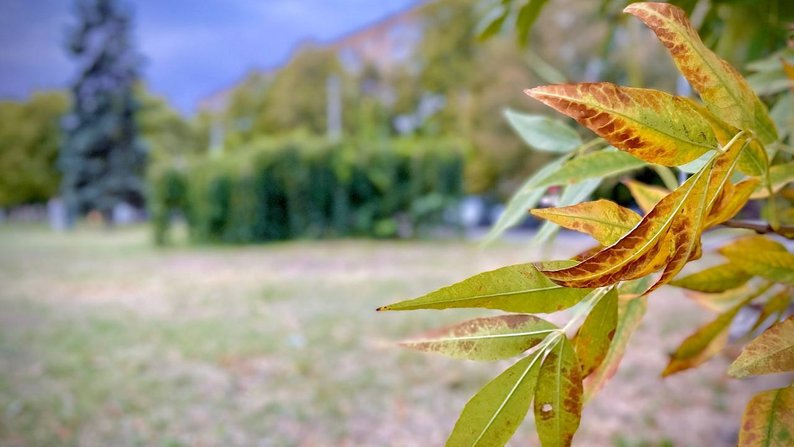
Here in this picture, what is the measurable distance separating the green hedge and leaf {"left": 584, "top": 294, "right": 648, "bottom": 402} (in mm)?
10076

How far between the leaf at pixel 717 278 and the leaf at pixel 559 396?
0.61 feet

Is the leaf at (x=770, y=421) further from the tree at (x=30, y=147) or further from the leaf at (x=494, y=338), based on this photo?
the tree at (x=30, y=147)

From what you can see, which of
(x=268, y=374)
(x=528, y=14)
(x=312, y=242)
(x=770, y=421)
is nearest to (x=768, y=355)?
(x=770, y=421)

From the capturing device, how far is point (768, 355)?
29cm

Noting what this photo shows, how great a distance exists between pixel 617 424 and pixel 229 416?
5.28 ft

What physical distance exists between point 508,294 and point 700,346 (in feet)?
1.00

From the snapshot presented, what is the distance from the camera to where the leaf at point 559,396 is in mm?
311

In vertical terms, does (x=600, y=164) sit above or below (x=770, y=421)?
above

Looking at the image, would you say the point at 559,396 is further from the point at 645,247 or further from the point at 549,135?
the point at 549,135

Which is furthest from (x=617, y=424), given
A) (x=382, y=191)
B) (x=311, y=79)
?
(x=311, y=79)

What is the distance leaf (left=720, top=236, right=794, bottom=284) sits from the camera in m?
0.40

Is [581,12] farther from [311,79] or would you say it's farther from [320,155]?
[311,79]

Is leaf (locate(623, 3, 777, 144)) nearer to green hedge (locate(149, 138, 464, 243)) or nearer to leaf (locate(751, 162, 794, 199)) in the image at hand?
Answer: leaf (locate(751, 162, 794, 199))

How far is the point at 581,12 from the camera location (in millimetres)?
9805
